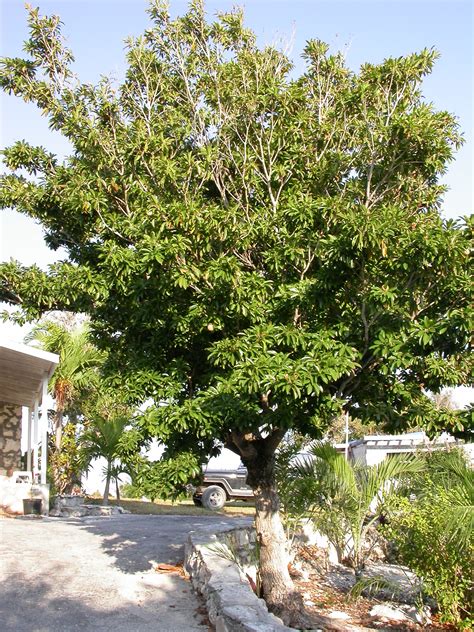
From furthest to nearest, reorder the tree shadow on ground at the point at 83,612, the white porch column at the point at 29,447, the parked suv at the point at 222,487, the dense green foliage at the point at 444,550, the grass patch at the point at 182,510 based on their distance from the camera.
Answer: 1. the parked suv at the point at 222,487
2. the white porch column at the point at 29,447
3. the grass patch at the point at 182,510
4. the dense green foliage at the point at 444,550
5. the tree shadow on ground at the point at 83,612

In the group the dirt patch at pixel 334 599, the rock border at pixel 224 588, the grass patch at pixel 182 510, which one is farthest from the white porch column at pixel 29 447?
the rock border at pixel 224 588

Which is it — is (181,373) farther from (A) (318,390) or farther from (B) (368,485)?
(B) (368,485)

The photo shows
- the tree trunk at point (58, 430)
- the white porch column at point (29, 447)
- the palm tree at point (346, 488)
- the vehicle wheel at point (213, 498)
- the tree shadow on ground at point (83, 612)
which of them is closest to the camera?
the tree shadow on ground at point (83, 612)

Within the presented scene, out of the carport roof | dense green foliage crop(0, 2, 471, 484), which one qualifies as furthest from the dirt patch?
the carport roof

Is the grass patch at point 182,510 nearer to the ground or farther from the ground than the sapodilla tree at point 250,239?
nearer to the ground

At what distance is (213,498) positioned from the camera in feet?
72.1

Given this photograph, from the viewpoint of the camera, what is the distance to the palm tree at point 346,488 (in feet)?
37.7

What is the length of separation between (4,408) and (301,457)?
1078 cm

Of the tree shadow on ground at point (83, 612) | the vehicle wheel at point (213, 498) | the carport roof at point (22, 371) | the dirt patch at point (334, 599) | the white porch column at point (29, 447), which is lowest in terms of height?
the dirt patch at point (334, 599)

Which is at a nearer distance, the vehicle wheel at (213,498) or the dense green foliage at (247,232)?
the dense green foliage at (247,232)

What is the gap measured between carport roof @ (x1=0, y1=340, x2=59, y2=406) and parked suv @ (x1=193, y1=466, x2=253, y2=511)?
234 inches

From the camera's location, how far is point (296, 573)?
1211cm

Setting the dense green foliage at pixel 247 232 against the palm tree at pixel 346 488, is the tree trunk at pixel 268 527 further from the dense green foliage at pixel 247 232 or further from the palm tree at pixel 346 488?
the palm tree at pixel 346 488

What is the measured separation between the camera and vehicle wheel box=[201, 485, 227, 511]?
2184 cm
